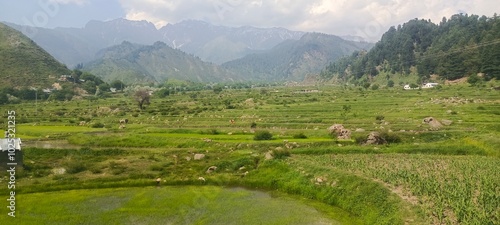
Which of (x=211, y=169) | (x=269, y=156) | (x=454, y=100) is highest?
(x=454, y=100)

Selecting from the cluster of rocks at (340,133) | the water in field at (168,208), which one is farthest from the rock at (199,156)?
the cluster of rocks at (340,133)

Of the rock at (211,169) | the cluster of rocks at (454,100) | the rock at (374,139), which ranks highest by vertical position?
the cluster of rocks at (454,100)

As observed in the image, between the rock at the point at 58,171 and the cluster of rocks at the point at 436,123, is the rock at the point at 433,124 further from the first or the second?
the rock at the point at 58,171

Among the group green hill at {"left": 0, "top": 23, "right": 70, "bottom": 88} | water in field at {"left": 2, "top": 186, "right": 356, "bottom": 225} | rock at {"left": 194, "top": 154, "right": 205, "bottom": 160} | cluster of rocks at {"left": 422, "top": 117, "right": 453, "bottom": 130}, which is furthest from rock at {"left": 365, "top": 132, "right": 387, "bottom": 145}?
green hill at {"left": 0, "top": 23, "right": 70, "bottom": 88}

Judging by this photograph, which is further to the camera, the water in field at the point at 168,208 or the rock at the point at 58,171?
the rock at the point at 58,171

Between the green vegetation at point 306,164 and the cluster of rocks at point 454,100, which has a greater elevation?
the cluster of rocks at point 454,100

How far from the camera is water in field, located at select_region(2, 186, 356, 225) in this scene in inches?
1178

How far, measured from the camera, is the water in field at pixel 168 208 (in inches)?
1178

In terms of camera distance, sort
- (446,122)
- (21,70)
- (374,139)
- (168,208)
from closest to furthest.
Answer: (168,208)
(374,139)
(446,122)
(21,70)

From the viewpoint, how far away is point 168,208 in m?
32.7

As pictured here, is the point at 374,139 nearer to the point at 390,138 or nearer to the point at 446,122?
the point at 390,138

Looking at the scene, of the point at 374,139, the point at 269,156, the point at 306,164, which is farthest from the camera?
the point at 374,139

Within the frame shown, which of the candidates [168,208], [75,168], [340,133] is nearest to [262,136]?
[340,133]

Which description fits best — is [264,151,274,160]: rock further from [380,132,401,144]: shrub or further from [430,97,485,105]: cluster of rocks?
[430,97,485,105]: cluster of rocks
